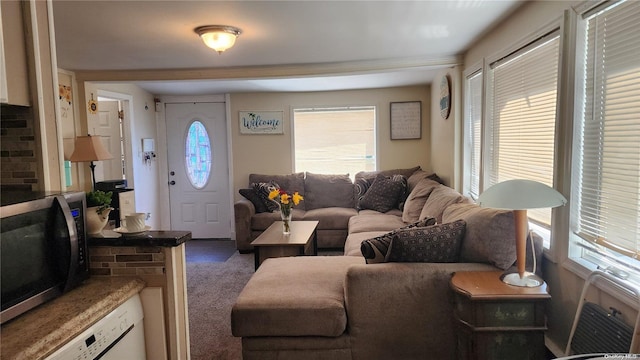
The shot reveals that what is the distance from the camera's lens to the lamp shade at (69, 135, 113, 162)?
4.03 m

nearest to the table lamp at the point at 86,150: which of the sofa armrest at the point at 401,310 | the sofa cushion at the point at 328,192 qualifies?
the sofa cushion at the point at 328,192

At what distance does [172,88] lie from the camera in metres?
5.49

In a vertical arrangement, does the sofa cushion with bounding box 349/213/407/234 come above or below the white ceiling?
below

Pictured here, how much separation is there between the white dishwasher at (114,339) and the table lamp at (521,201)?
157 centimetres

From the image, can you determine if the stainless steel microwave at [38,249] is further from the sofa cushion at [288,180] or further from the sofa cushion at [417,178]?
the sofa cushion at [288,180]

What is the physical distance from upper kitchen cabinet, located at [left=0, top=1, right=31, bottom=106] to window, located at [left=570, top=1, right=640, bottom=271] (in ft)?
7.61

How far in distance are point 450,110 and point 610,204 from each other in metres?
2.62

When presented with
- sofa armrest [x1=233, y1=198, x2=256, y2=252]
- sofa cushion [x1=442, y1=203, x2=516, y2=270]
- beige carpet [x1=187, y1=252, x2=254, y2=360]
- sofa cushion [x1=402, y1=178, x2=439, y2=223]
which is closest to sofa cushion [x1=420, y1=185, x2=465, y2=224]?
sofa cushion [x1=402, y1=178, x2=439, y2=223]

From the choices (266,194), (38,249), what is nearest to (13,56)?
(38,249)

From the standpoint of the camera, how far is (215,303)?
3404 millimetres

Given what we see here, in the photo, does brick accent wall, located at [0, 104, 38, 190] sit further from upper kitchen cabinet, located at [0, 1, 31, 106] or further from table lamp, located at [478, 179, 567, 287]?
table lamp, located at [478, 179, 567, 287]

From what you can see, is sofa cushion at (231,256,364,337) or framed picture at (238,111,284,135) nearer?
sofa cushion at (231,256,364,337)

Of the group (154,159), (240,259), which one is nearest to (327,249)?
(240,259)

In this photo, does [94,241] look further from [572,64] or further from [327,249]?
[327,249]
